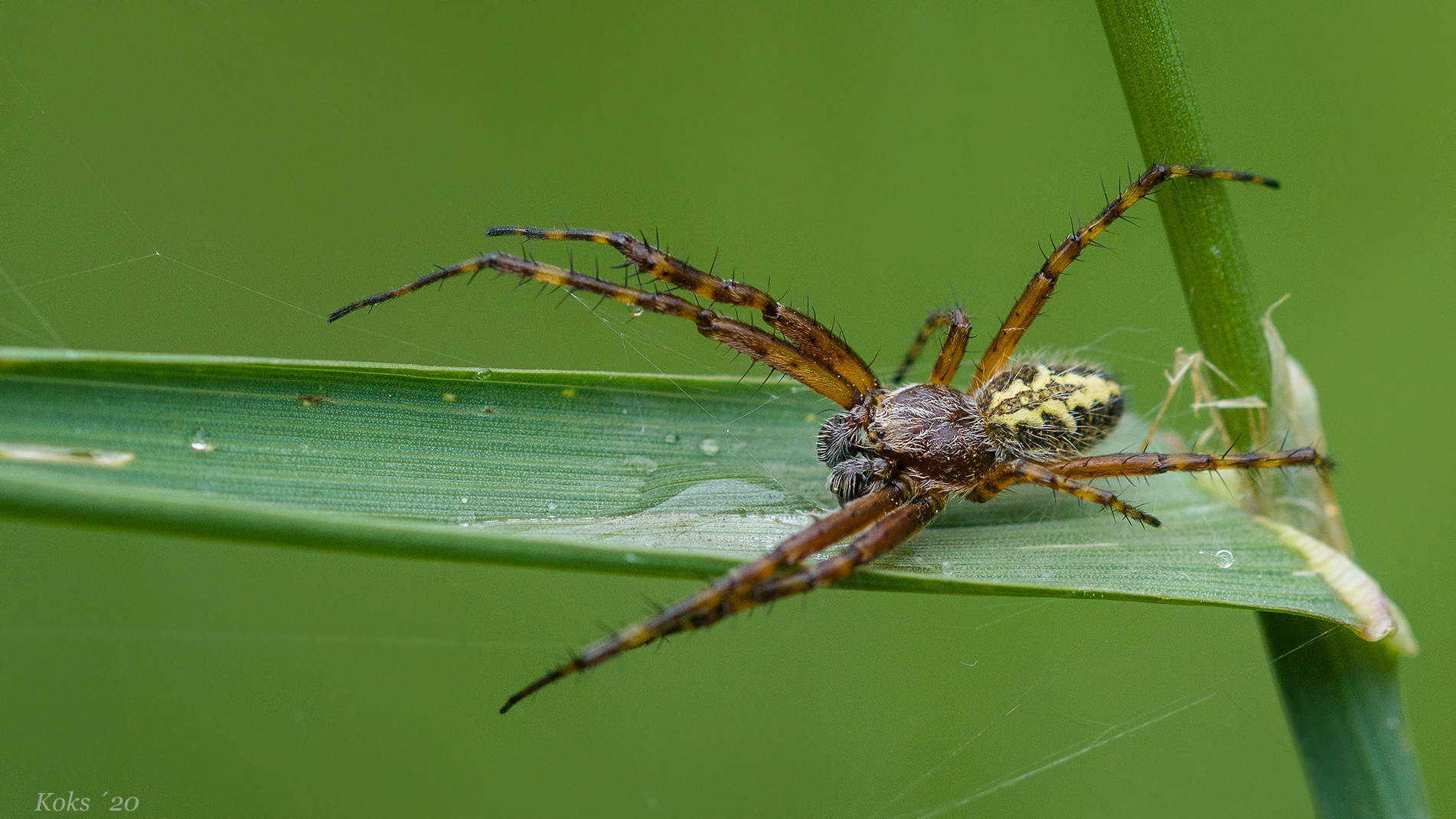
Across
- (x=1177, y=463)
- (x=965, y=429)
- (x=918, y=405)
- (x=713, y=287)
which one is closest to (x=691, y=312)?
(x=713, y=287)

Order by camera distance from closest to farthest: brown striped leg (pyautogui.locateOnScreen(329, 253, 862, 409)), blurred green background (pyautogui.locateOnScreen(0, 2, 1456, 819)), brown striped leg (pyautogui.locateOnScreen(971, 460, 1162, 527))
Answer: brown striped leg (pyautogui.locateOnScreen(971, 460, 1162, 527)) → brown striped leg (pyautogui.locateOnScreen(329, 253, 862, 409)) → blurred green background (pyautogui.locateOnScreen(0, 2, 1456, 819))

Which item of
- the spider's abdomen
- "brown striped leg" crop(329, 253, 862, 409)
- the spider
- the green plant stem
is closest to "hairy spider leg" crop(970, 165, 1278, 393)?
the spider

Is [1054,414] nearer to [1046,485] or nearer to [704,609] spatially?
[1046,485]

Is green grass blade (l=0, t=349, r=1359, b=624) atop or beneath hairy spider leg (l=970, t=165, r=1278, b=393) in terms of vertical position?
beneath

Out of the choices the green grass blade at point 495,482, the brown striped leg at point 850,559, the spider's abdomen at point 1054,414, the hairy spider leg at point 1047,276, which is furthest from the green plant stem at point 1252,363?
the brown striped leg at point 850,559

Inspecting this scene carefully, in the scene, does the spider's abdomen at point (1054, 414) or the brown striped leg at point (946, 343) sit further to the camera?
the brown striped leg at point (946, 343)

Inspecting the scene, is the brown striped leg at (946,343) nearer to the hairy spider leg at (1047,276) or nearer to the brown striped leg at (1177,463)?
the hairy spider leg at (1047,276)

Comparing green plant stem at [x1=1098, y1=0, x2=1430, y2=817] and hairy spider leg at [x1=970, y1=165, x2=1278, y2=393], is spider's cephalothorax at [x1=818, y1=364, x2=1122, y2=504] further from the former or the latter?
green plant stem at [x1=1098, y1=0, x2=1430, y2=817]
